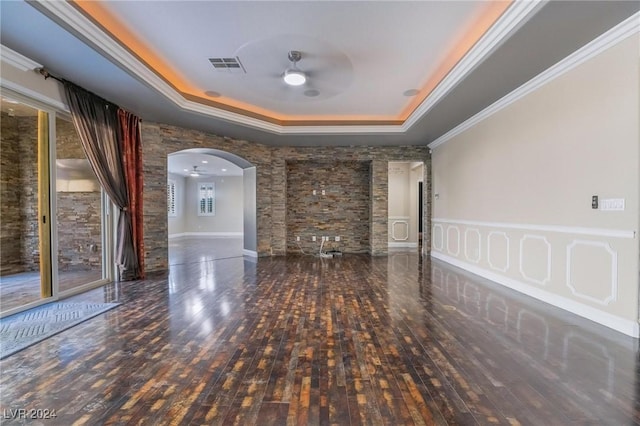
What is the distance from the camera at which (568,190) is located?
3.44 m

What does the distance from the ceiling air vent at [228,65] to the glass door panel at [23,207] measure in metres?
2.33

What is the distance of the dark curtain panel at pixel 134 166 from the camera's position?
4.92 meters

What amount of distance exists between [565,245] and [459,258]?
8.78ft

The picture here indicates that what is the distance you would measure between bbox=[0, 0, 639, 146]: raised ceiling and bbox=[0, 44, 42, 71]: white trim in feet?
0.28

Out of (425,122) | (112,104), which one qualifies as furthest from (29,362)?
(425,122)

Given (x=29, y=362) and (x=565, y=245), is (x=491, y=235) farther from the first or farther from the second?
(x=29, y=362)

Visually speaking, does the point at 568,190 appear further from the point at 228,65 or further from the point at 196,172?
the point at 196,172

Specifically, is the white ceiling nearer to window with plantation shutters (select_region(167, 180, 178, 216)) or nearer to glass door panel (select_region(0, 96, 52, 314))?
window with plantation shutters (select_region(167, 180, 178, 216))

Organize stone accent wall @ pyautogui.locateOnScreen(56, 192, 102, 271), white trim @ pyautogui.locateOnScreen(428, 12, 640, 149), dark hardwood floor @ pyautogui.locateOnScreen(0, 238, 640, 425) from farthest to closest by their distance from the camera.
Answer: stone accent wall @ pyautogui.locateOnScreen(56, 192, 102, 271) < white trim @ pyautogui.locateOnScreen(428, 12, 640, 149) < dark hardwood floor @ pyautogui.locateOnScreen(0, 238, 640, 425)

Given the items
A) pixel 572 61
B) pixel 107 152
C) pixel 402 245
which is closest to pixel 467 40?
pixel 572 61

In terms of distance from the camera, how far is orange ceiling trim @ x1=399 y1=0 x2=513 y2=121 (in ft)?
9.57

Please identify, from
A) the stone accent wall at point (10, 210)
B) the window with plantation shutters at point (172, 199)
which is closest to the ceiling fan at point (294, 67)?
the stone accent wall at point (10, 210)

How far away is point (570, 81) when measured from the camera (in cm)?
338

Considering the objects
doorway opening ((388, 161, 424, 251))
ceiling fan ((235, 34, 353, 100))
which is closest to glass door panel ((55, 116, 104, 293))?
ceiling fan ((235, 34, 353, 100))
